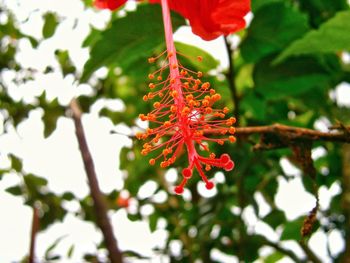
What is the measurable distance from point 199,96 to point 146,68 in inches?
16.9

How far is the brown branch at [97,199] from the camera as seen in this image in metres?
1.19

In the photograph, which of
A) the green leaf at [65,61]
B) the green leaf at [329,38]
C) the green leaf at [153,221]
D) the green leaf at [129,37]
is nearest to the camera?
the green leaf at [329,38]

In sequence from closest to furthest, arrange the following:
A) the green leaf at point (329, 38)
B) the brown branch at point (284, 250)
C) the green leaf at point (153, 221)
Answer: the green leaf at point (329, 38) → the brown branch at point (284, 250) → the green leaf at point (153, 221)

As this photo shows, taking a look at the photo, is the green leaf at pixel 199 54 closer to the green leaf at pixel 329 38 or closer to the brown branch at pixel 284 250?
the green leaf at pixel 329 38

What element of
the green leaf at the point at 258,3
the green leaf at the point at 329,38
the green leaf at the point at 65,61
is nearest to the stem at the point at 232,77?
the green leaf at the point at 258,3

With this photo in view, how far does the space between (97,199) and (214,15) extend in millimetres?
601

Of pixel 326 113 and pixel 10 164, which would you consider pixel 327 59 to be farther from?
pixel 10 164

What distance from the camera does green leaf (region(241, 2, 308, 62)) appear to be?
120cm

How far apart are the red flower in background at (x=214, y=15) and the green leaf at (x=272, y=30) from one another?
0.64 ft

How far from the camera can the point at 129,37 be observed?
→ 114 cm

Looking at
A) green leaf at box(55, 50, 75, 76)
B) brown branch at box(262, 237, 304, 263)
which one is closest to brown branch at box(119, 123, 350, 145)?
brown branch at box(262, 237, 304, 263)

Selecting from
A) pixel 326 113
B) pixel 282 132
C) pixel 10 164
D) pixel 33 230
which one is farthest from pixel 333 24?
pixel 10 164

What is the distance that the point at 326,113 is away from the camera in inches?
52.9

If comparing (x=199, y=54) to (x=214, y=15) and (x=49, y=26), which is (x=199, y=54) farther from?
(x=49, y=26)
